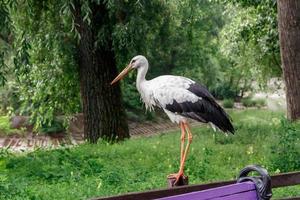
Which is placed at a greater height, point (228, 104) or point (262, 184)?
point (228, 104)

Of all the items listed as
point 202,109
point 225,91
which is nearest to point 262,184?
point 202,109

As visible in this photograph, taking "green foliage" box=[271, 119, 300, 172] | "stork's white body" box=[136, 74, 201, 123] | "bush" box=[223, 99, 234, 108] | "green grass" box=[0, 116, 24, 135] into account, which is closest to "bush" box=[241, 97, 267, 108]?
"bush" box=[223, 99, 234, 108]

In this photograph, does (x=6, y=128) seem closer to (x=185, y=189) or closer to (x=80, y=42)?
(x=80, y=42)

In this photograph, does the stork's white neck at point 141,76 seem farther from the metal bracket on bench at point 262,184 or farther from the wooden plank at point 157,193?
the metal bracket on bench at point 262,184

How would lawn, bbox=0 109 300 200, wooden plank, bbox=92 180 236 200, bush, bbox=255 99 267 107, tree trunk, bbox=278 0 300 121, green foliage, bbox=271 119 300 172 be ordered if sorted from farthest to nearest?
1. bush, bbox=255 99 267 107
2. tree trunk, bbox=278 0 300 121
3. green foliage, bbox=271 119 300 172
4. lawn, bbox=0 109 300 200
5. wooden plank, bbox=92 180 236 200

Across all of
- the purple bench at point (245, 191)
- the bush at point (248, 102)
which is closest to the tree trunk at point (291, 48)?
the purple bench at point (245, 191)

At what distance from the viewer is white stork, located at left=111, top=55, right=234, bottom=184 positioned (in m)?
6.97

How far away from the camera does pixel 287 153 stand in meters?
8.34

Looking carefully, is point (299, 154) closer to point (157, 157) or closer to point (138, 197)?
point (157, 157)

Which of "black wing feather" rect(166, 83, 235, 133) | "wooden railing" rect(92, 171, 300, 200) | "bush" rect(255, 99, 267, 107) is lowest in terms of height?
"wooden railing" rect(92, 171, 300, 200)

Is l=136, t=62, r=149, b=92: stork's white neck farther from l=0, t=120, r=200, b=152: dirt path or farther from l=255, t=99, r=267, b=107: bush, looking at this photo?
l=255, t=99, r=267, b=107: bush

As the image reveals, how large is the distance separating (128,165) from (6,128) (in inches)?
758

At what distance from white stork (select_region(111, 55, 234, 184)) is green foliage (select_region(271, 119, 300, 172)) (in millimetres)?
1380

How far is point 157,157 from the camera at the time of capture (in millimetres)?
9719
